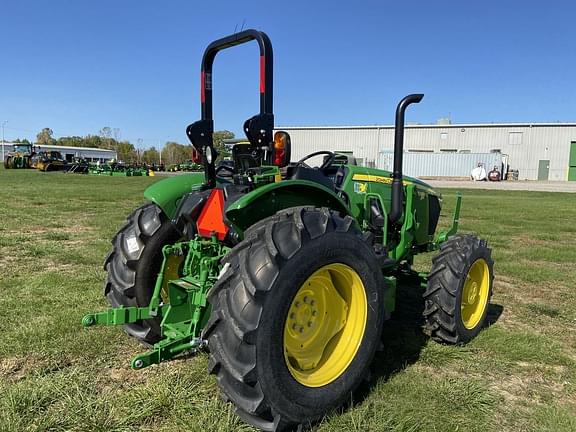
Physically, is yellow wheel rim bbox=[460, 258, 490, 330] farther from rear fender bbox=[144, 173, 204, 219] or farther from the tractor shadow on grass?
rear fender bbox=[144, 173, 204, 219]

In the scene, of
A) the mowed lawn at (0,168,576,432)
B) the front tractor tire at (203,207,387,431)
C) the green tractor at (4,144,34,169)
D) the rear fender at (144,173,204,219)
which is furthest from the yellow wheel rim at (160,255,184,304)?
the green tractor at (4,144,34,169)

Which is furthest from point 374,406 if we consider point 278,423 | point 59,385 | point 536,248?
point 536,248

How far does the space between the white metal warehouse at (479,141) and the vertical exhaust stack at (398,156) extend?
41320 millimetres

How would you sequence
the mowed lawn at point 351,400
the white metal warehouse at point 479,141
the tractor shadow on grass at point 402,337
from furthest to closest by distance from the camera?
the white metal warehouse at point 479,141 → the tractor shadow on grass at point 402,337 → the mowed lawn at point 351,400

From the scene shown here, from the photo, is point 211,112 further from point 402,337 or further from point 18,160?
point 18,160

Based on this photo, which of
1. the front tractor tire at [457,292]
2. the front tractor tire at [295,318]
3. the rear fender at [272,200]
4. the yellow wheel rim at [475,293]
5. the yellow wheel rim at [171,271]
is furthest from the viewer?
the yellow wheel rim at [475,293]

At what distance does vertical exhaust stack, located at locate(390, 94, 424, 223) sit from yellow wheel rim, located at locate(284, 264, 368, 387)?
137 centimetres

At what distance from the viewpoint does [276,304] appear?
2.40 metres

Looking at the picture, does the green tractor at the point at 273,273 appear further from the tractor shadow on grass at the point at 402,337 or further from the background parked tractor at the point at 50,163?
the background parked tractor at the point at 50,163

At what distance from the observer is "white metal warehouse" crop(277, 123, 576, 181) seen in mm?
46062

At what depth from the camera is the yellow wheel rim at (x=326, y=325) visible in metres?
2.76

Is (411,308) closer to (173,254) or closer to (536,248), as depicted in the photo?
(173,254)

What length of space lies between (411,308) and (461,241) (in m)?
1.08

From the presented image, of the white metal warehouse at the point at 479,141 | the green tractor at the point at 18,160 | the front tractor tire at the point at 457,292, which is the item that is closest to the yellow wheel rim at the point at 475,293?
the front tractor tire at the point at 457,292
